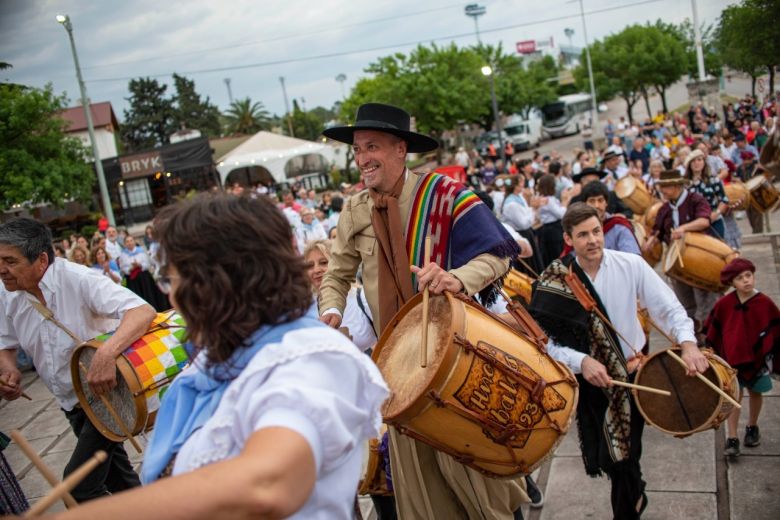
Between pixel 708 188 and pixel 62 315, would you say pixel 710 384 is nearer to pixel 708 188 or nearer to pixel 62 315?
pixel 62 315

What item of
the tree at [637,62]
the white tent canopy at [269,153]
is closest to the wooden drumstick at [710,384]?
the white tent canopy at [269,153]

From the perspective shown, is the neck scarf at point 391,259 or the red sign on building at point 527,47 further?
the red sign on building at point 527,47

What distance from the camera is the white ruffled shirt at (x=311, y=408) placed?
141cm

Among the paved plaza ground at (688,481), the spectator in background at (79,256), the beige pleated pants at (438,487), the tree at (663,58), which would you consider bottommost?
the paved plaza ground at (688,481)

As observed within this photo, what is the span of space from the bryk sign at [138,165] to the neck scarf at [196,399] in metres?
33.5

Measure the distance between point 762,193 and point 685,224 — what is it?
4.10 metres

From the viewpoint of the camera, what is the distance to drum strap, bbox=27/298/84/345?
154 inches

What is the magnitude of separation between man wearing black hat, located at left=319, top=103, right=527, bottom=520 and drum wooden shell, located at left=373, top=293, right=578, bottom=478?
317 mm

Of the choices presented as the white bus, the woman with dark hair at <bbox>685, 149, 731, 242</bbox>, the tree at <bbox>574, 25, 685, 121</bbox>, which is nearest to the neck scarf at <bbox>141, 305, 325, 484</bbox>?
the woman with dark hair at <bbox>685, 149, 731, 242</bbox>

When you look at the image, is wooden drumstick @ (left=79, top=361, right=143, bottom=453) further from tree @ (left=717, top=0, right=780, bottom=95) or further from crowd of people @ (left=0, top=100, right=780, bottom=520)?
tree @ (left=717, top=0, right=780, bottom=95)

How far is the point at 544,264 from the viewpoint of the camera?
428 inches

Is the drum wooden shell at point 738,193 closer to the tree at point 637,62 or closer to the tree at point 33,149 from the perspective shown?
the tree at point 33,149

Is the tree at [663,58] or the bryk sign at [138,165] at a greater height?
the tree at [663,58]

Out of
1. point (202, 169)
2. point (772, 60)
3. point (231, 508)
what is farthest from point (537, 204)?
point (202, 169)
